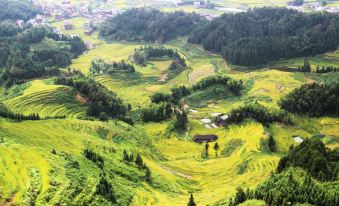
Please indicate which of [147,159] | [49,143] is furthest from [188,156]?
[49,143]

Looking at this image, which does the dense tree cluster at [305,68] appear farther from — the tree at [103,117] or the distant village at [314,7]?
the distant village at [314,7]

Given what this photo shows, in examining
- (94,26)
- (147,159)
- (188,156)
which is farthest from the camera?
(94,26)

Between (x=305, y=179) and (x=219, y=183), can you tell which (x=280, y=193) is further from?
(x=219, y=183)

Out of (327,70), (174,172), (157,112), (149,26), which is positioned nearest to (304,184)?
(174,172)

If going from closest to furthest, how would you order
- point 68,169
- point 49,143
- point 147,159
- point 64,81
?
1. point 68,169
2. point 49,143
3. point 147,159
4. point 64,81

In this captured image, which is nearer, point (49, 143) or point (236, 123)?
point (49, 143)

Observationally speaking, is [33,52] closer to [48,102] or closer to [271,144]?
[48,102]

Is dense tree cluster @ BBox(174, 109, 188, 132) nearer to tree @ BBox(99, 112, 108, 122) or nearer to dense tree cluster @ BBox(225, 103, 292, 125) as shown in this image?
dense tree cluster @ BBox(225, 103, 292, 125)

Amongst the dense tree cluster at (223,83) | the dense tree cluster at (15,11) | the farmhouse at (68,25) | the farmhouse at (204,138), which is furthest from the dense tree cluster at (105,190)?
the dense tree cluster at (15,11)

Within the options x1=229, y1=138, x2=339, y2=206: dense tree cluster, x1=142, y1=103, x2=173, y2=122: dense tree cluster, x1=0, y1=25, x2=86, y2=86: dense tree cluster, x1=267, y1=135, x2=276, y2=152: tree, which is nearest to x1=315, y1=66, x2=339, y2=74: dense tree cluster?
x1=142, y1=103, x2=173, y2=122: dense tree cluster
